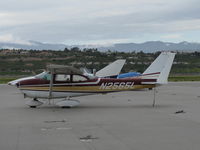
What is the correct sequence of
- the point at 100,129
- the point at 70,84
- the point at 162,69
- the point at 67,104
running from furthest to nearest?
1. the point at 162,69
2. the point at 70,84
3. the point at 67,104
4. the point at 100,129

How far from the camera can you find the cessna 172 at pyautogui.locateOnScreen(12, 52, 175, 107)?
16719mm

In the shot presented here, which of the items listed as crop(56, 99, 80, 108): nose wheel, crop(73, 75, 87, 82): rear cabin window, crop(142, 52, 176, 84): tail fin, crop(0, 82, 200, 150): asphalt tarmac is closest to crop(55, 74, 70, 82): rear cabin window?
crop(73, 75, 87, 82): rear cabin window

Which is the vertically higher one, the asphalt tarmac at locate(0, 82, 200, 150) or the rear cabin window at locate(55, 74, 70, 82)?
the rear cabin window at locate(55, 74, 70, 82)

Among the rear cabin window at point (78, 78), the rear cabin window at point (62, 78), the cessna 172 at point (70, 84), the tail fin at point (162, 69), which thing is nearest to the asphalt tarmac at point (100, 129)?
the cessna 172 at point (70, 84)

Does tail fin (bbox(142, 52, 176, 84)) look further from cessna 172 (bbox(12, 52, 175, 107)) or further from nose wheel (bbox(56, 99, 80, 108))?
nose wheel (bbox(56, 99, 80, 108))

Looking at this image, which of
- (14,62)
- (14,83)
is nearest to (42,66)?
(14,62)

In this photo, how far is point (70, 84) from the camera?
1698 centimetres

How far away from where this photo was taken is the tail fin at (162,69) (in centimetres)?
1752

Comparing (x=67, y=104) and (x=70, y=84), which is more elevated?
(x=70, y=84)

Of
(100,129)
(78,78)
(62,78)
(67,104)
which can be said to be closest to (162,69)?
Result: (78,78)

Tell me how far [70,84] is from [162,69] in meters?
4.28

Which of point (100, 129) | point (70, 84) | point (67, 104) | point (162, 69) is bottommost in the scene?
point (67, 104)

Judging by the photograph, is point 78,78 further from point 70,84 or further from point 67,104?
point 67,104

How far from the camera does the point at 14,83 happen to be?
16.7 m
